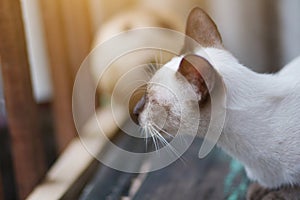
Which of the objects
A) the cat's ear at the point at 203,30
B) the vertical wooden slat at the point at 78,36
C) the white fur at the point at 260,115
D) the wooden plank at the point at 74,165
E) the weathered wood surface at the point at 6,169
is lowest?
the weathered wood surface at the point at 6,169

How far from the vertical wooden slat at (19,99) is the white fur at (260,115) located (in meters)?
0.41

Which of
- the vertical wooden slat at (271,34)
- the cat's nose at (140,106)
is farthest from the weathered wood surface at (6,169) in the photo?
the vertical wooden slat at (271,34)

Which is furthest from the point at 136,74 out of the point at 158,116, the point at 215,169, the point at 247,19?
the point at 247,19

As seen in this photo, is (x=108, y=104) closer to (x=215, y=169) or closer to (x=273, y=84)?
(x=215, y=169)

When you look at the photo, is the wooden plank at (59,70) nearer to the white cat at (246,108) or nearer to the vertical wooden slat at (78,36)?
the vertical wooden slat at (78,36)

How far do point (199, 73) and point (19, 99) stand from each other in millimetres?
558

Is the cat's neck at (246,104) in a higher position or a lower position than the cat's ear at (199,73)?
lower

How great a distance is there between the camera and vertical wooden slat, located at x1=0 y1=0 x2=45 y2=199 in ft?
4.54

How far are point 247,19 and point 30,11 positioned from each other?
1076mm

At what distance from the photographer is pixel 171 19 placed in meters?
2.29

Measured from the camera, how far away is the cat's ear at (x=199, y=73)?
1.06m

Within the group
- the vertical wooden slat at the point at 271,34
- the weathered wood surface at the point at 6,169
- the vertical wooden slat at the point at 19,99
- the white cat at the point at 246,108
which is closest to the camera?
the white cat at the point at 246,108

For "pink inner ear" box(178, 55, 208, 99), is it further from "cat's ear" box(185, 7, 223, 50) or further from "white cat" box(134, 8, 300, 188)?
"cat's ear" box(185, 7, 223, 50)

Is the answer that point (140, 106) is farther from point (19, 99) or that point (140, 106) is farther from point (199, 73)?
point (19, 99)
